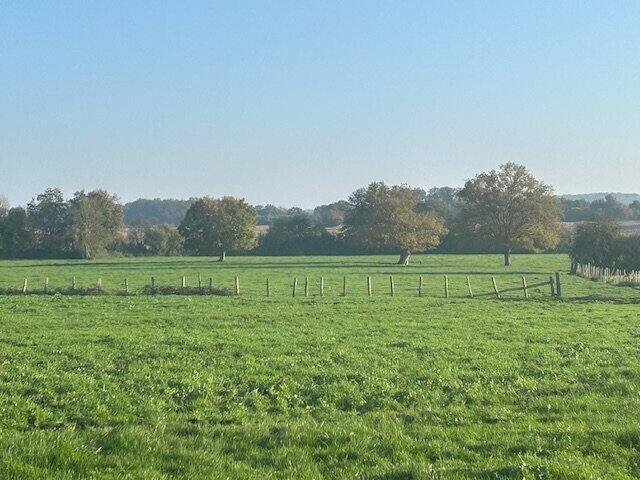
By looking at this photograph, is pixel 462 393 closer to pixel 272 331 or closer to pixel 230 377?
pixel 230 377

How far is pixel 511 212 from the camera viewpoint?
82.3m

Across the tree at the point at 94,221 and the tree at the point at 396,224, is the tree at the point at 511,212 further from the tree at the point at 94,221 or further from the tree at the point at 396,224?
the tree at the point at 94,221

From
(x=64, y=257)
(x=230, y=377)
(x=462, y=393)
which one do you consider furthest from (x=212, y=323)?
(x=64, y=257)

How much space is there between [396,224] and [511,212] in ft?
44.9

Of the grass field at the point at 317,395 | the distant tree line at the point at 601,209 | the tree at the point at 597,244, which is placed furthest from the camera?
the distant tree line at the point at 601,209

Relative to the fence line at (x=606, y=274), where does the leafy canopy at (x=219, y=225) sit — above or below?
above

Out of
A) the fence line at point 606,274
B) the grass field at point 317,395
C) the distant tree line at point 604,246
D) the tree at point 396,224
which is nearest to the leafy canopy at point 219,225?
the tree at point 396,224

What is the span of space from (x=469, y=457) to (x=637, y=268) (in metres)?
61.8

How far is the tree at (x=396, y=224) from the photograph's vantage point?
8519 cm

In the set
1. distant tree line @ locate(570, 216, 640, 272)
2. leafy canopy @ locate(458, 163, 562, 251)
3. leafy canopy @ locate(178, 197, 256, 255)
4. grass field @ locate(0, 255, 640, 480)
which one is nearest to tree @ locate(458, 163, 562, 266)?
leafy canopy @ locate(458, 163, 562, 251)

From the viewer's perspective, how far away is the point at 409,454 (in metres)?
8.68

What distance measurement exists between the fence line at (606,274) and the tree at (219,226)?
48515 mm

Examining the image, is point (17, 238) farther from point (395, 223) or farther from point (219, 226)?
point (395, 223)

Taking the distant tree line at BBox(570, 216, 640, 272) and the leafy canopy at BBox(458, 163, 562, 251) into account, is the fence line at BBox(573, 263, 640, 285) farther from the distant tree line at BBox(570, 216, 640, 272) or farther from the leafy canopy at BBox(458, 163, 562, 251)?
the leafy canopy at BBox(458, 163, 562, 251)
